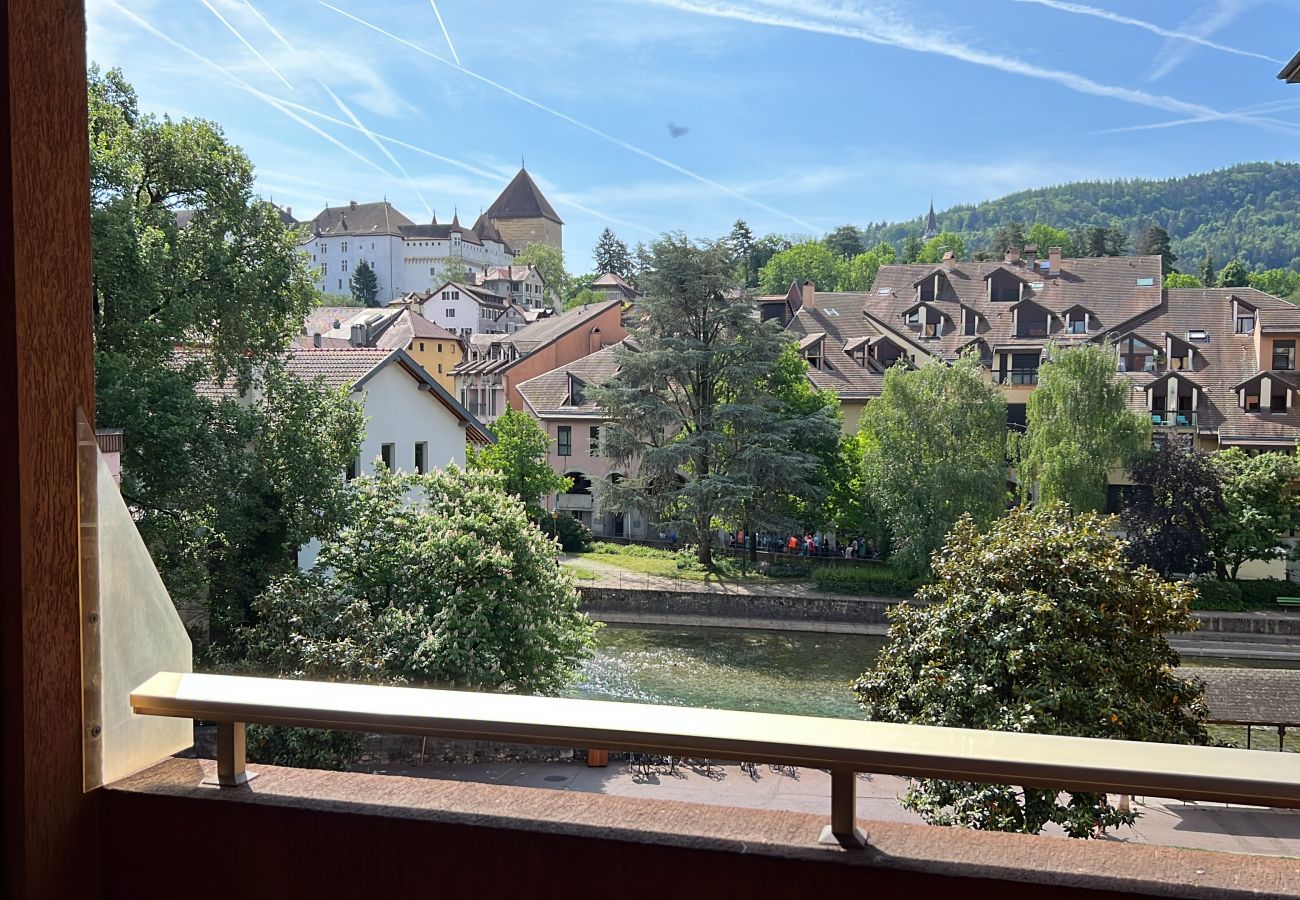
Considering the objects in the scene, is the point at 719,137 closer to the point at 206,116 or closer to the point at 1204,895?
the point at 206,116

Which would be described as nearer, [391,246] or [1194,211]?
[1194,211]

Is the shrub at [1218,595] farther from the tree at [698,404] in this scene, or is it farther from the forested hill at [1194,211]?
the forested hill at [1194,211]

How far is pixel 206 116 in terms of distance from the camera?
13.5m

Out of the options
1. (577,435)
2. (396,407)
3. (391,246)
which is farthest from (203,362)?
(391,246)

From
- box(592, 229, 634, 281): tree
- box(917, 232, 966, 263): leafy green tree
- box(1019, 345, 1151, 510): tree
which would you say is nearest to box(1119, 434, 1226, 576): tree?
box(1019, 345, 1151, 510): tree

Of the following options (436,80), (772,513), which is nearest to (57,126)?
(772,513)

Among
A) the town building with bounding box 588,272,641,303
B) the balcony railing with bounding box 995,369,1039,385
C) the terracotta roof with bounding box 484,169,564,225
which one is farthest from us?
the terracotta roof with bounding box 484,169,564,225

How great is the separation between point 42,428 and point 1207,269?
56.6 metres

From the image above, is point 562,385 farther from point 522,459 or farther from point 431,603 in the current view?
point 431,603

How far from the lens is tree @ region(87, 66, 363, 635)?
11.6m

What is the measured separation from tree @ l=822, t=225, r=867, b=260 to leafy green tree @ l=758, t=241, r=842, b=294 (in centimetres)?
876

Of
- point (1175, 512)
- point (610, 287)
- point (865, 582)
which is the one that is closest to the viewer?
point (1175, 512)

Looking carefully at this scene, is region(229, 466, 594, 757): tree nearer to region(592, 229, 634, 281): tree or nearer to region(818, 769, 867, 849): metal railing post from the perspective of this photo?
region(818, 769, 867, 849): metal railing post

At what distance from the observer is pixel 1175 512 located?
2089cm
